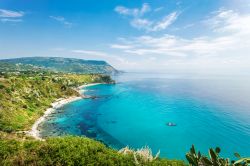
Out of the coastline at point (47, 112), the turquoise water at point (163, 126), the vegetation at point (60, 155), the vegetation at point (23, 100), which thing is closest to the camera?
the vegetation at point (60, 155)

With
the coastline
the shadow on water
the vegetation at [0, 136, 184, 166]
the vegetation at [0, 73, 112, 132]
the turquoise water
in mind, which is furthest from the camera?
the vegetation at [0, 73, 112, 132]

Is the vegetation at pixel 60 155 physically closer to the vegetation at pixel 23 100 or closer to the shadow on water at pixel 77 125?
the shadow on water at pixel 77 125

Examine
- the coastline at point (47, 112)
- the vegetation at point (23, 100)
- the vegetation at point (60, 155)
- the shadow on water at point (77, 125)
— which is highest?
the vegetation at point (60, 155)

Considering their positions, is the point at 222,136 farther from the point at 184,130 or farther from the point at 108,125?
the point at 108,125

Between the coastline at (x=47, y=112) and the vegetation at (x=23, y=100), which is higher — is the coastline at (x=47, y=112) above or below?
below

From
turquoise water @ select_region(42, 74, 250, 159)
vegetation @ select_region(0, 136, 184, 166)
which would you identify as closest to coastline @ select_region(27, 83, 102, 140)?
turquoise water @ select_region(42, 74, 250, 159)

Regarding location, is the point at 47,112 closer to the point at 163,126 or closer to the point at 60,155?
the point at 163,126

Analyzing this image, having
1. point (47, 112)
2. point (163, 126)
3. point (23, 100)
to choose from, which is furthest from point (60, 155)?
point (23, 100)

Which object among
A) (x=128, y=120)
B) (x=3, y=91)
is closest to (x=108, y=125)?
(x=128, y=120)

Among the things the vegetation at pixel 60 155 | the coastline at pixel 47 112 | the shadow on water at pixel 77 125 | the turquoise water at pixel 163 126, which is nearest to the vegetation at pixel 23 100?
the coastline at pixel 47 112

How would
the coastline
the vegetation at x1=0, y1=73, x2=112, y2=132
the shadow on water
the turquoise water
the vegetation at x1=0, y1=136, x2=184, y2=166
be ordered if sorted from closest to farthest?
the vegetation at x1=0, y1=136, x2=184, y2=166 → the turquoise water → the coastline → the shadow on water → the vegetation at x1=0, y1=73, x2=112, y2=132

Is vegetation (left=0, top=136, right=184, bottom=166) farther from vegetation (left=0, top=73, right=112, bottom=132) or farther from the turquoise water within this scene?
vegetation (left=0, top=73, right=112, bottom=132)

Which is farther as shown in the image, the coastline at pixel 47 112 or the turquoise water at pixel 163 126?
the coastline at pixel 47 112
